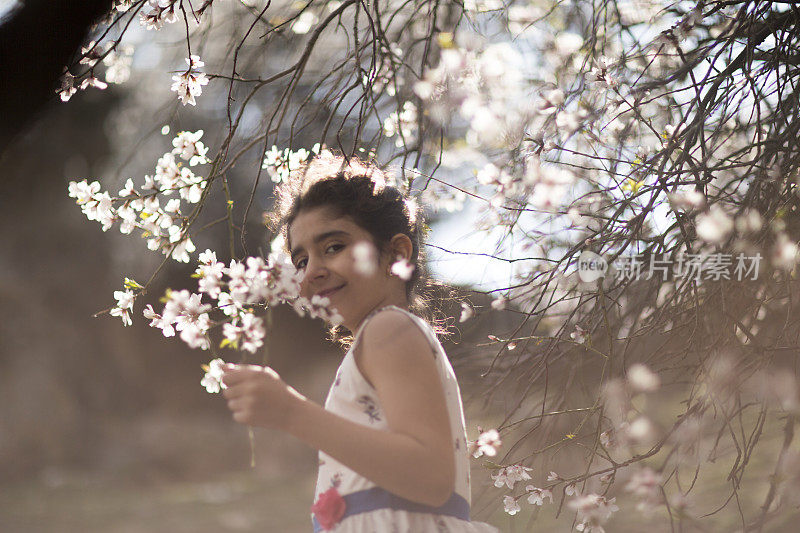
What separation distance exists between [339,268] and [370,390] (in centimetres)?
20

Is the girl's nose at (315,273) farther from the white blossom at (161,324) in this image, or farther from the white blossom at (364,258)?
the white blossom at (161,324)

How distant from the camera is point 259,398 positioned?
2.67 ft

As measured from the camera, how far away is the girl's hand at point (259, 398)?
0.81m

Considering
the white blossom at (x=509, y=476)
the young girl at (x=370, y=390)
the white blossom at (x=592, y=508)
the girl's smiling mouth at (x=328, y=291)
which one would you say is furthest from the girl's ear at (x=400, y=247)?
the white blossom at (x=509, y=476)

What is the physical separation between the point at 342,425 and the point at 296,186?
502mm

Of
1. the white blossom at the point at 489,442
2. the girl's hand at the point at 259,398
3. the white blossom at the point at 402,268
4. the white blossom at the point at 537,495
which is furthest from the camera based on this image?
the white blossom at the point at 537,495

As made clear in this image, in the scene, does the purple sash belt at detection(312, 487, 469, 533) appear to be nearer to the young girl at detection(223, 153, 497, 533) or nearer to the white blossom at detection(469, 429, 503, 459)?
the young girl at detection(223, 153, 497, 533)

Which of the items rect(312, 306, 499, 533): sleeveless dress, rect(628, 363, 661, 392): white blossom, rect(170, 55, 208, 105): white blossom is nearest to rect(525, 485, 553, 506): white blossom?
rect(628, 363, 661, 392): white blossom

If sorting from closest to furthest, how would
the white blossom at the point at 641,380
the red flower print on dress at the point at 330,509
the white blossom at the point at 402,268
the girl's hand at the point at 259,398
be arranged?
1. the girl's hand at the point at 259,398
2. the red flower print on dress at the point at 330,509
3. the white blossom at the point at 402,268
4. the white blossom at the point at 641,380

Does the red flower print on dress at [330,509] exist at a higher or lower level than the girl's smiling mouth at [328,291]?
lower

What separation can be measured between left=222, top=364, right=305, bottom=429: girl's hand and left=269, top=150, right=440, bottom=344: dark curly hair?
35cm

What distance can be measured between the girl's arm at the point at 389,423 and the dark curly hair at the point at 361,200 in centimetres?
29

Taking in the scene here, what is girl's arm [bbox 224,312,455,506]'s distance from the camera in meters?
0.82

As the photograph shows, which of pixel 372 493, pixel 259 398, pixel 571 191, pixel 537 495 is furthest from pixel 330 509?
pixel 571 191
